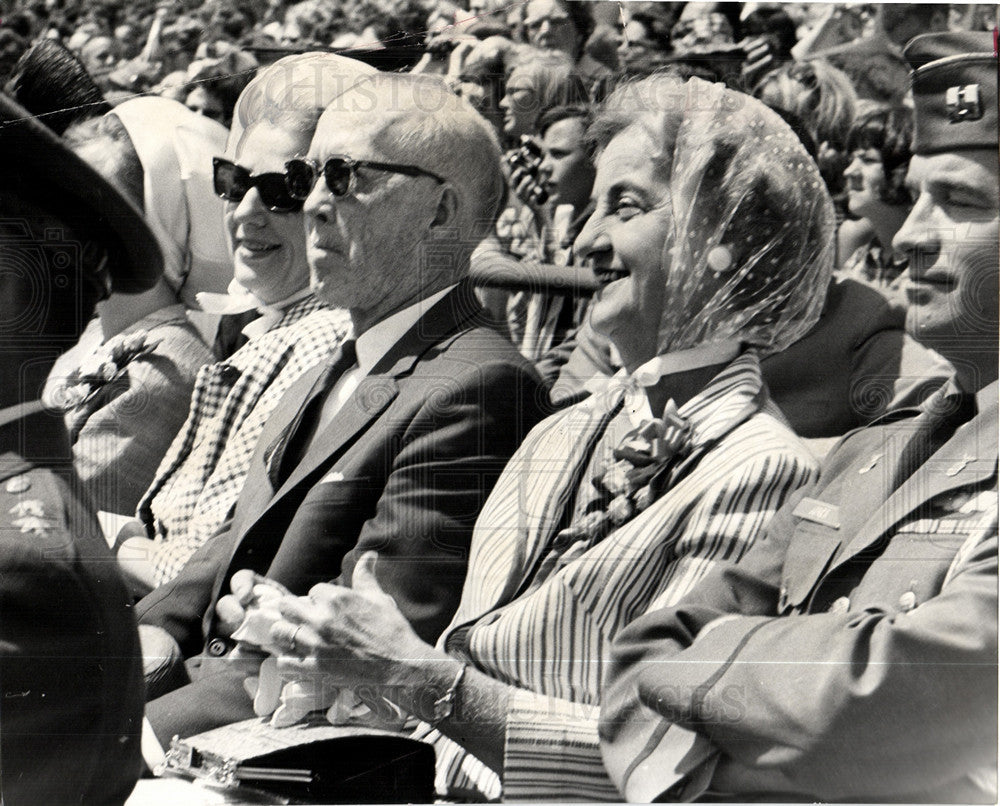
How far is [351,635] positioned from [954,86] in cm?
248

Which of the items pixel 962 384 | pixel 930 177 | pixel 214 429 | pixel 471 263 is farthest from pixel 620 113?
pixel 214 429

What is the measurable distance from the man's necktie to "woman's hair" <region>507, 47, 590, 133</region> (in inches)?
37.1

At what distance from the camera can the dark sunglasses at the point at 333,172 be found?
4016 mm

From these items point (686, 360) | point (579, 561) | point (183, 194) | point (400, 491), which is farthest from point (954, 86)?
point (183, 194)

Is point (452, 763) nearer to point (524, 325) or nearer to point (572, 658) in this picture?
point (572, 658)

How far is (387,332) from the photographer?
4066mm

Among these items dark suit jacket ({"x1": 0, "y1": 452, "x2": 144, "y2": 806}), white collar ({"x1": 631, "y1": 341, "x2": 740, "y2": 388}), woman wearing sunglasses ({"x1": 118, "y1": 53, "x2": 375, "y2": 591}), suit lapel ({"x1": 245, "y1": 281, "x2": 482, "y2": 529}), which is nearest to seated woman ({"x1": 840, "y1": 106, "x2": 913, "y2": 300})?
white collar ({"x1": 631, "y1": 341, "x2": 740, "y2": 388})

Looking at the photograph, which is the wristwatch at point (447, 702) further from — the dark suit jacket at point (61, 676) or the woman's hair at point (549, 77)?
the woman's hair at point (549, 77)

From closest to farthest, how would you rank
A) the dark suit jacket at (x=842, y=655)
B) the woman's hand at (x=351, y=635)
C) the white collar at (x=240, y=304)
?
the dark suit jacket at (x=842, y=655)
the woman's hand at (x=351, y=635)
the white collar at (x=240, y=304)

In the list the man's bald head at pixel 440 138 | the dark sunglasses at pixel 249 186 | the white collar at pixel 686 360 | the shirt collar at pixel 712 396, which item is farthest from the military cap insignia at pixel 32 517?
the white collar at pixel 686 360

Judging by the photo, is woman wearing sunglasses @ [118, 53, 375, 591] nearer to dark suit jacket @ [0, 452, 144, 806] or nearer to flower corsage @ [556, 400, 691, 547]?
dark suit jacket @ [0, 452, 144, 806]

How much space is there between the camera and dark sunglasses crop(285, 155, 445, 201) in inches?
158

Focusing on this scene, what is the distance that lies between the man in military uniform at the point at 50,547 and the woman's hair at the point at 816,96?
208 cm

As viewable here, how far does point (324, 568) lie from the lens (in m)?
3.98
